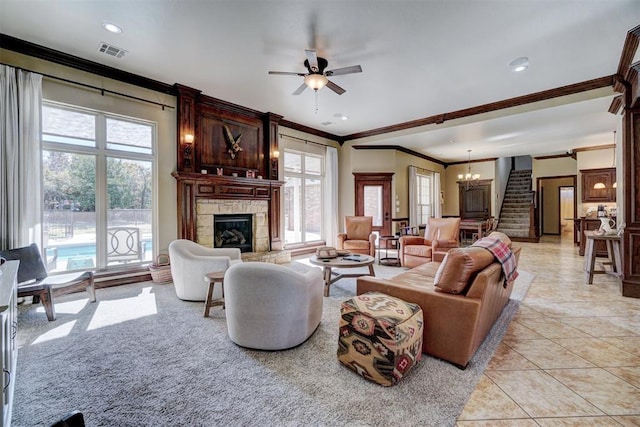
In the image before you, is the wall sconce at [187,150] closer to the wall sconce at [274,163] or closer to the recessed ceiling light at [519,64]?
the wall sconce at [274,163]

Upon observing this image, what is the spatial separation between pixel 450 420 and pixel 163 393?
5.89 ft

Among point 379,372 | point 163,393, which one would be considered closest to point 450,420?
point 379,372

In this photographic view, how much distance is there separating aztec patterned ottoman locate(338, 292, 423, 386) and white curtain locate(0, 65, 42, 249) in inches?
159

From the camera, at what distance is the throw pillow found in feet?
7.18

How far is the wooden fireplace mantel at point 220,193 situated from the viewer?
4.88m

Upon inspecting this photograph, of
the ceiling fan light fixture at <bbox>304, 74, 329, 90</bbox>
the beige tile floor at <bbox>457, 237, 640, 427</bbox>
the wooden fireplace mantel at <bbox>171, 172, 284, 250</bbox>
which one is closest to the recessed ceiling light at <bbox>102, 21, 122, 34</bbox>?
the wooden fireplace mantel at <bbox>171, 172, 284, 250</bbox>

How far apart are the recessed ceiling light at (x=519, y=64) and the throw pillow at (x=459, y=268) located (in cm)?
304

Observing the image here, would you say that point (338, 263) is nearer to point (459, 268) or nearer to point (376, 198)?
point (459, 268)

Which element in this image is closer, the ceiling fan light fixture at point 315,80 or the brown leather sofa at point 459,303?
the brown leather sofa at point 459,303

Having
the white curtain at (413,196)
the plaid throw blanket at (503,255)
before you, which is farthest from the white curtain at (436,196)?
the plaid throw blanket at (503,255)

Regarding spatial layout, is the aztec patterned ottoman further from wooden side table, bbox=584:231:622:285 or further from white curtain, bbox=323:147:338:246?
white curtain, bbox=323:147:338:246

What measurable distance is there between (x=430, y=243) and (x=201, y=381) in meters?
4.89

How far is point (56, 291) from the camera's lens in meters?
3.08

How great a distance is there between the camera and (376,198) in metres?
8.19
